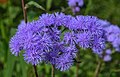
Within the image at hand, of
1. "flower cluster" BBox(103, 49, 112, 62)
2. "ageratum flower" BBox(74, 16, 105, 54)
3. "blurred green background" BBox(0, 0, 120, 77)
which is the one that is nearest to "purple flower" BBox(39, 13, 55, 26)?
"ageratum flower" BBox(74, 16, 105, 54)

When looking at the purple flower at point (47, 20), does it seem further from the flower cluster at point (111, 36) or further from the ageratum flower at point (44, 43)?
the flower cluster at point (111, 36)

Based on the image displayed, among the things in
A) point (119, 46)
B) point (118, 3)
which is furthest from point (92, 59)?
point (118, 3)

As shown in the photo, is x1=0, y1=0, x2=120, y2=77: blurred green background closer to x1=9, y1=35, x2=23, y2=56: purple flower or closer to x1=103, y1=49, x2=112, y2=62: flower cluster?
x1=103, y1=49, x2=112, y2=62: flower cluster

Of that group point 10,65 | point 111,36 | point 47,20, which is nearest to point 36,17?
point 10,65

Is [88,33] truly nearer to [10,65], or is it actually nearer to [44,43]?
[44,43]

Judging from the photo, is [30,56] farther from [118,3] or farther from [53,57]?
[118,3]

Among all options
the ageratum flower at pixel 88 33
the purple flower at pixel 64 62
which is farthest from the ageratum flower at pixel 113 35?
the purple flower at pixel 64 62
